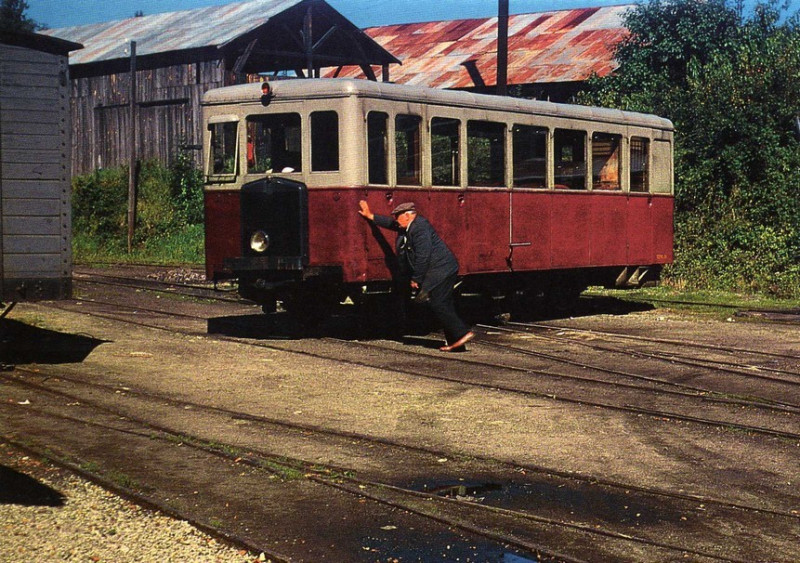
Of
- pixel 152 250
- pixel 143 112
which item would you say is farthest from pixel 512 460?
pixel 143 112

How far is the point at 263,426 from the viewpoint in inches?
344

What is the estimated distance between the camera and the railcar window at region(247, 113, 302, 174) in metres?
13.9

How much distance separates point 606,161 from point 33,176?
9.00 m

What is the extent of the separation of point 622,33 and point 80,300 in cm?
Answer: 2118

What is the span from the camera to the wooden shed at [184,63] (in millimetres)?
32656

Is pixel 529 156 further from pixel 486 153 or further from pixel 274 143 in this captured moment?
pixel 274 143

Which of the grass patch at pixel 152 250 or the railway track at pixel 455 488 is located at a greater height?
the grass patch at pixel 152 250

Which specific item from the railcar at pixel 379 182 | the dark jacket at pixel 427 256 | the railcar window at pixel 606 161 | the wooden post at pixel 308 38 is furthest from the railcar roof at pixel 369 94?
the wooden post at pixel 308 38

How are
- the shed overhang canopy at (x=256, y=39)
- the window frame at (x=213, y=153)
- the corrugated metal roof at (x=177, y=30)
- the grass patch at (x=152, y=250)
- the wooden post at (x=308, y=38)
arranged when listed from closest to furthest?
the window frame at (x=213, y=153) → the grass patch at (x=152, y=250) → the wooden post at (x=308, y=38) → the shed overhang canopy at (x=256, y=39) → the corrugated metal roof at (x=177, y=30)

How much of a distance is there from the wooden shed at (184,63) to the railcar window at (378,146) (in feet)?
60.6

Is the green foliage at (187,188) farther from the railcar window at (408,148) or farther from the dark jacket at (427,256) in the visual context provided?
the dark jacket at (427,256)

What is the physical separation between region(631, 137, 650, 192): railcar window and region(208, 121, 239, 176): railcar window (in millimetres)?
6515

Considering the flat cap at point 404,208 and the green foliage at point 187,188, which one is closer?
the flat cap at point 404,208


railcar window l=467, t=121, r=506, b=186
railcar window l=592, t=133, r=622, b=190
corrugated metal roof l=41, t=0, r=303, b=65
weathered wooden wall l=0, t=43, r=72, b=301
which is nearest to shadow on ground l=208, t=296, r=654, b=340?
railcar window l=467, t=121, r=506, b=186
